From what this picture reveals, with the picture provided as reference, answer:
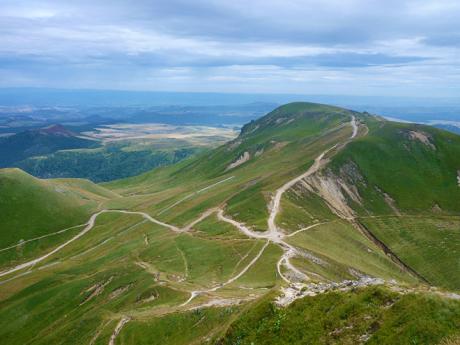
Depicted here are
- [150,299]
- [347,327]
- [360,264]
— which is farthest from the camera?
[360,264]

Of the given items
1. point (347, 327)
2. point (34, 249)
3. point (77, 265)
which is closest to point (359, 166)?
point (77, 265)

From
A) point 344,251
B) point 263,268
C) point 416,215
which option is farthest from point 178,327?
point 416,215

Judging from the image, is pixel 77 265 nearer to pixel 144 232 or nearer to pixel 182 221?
pixel 144 232

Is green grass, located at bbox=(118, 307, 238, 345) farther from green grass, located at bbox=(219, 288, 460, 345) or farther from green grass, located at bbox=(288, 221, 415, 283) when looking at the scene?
green grass, located at bbox=(288, 221, 415, 283)

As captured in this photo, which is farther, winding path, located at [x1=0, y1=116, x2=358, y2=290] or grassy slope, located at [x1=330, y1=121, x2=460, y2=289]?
grassy slope, located at [x1=330, y1=121, x2=460, y2=289]

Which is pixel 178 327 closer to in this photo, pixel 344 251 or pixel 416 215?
pixel 344 251

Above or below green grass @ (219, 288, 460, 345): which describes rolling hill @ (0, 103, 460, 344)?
below

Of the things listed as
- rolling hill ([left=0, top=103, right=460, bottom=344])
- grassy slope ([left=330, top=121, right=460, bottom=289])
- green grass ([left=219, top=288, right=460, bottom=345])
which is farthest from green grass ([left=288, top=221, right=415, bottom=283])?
green grass ([left=219, top=288, right=460, bottom=345])

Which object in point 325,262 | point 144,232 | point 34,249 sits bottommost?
point 34,249
